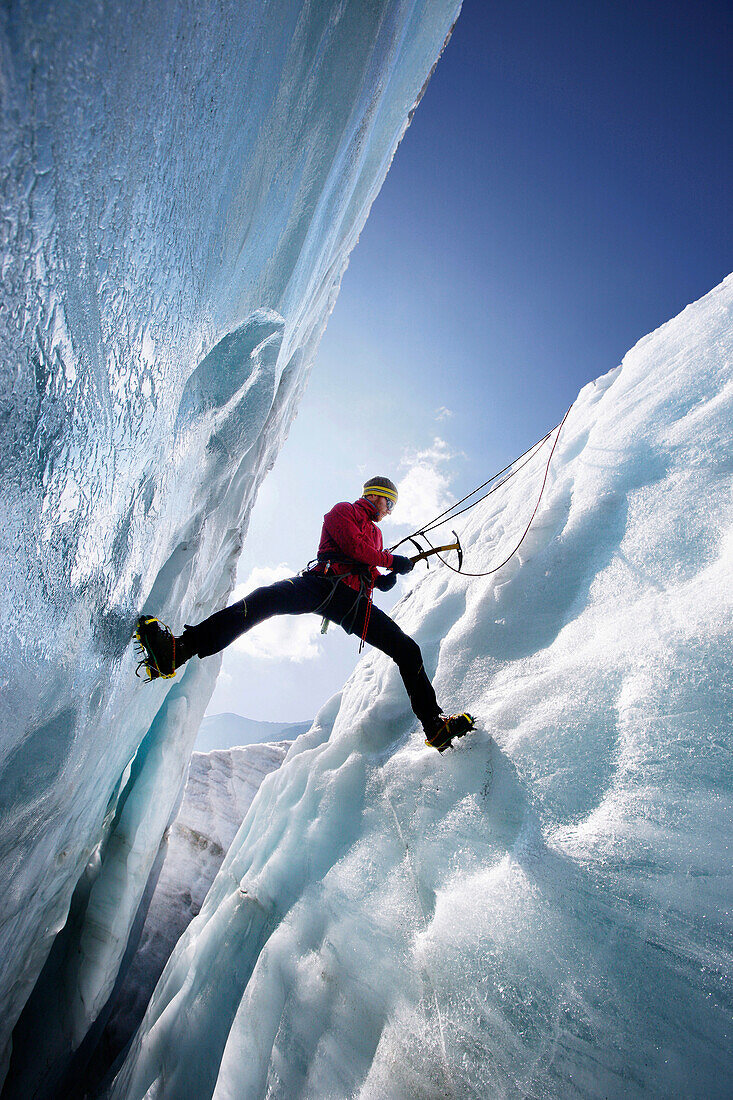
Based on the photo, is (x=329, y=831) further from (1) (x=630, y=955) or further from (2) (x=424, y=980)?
(1) (x=630, y=955)

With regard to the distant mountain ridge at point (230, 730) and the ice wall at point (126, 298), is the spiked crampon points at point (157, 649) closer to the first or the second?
the ice wall at point (126, 298)

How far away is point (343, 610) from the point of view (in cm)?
288

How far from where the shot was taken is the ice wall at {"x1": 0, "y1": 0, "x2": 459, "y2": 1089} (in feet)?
3.42

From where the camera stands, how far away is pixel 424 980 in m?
1.72

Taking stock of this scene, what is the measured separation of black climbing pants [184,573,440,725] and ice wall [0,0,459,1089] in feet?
1.76

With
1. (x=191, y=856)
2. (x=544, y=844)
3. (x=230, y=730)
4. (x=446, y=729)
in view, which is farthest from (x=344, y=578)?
(x=230, y=730)

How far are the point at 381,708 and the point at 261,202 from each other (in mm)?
3435

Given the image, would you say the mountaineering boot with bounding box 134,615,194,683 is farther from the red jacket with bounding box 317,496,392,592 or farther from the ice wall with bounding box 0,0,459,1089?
the red jacket with bounding box 317,496,392,592

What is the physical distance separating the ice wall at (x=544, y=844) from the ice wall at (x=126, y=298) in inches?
63.1

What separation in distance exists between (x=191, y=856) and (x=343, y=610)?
10.0 m

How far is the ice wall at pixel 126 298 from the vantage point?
1.04 metres

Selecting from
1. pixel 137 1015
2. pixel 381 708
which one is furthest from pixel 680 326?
pixel 137 1015

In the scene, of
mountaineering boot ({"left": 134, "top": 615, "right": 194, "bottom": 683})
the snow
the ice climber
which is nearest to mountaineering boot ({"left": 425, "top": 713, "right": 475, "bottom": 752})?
the ice climber

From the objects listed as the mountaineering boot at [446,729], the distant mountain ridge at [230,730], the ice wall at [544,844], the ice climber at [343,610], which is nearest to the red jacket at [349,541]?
the ice climber at [343,610]
